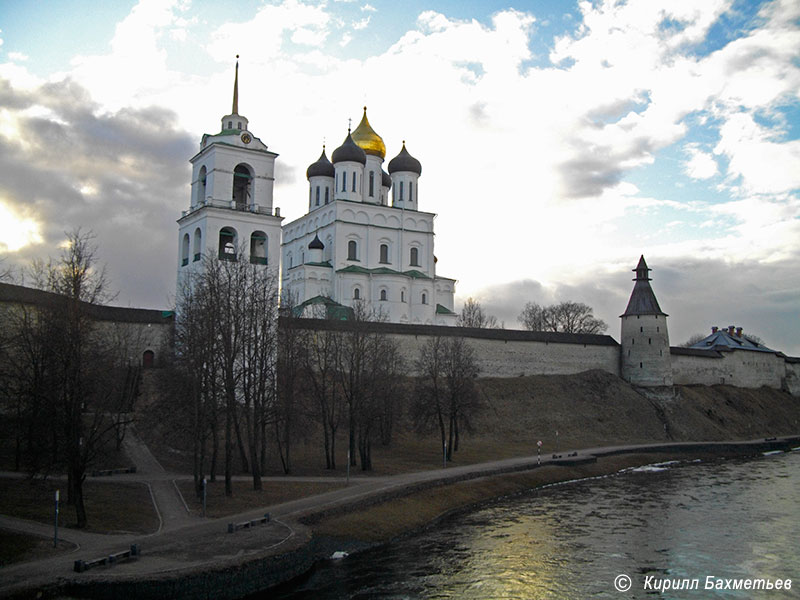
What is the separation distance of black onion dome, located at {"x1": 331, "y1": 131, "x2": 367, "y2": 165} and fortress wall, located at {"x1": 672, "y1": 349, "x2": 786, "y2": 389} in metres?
28.8

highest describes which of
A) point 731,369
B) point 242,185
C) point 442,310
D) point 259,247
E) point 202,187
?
point 242,185

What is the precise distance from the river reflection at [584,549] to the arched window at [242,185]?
2139 cm

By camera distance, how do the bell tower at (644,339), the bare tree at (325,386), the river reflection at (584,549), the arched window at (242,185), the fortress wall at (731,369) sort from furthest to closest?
1. the fortress wall at (731,369)
2. the bell tower at (644,339)
3. the arched window at (242,185)
4. the bare tree at (325,386)
5. the river reflection at (584,549)

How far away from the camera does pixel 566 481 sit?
105 feet

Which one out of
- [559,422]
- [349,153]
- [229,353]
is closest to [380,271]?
[349,153]

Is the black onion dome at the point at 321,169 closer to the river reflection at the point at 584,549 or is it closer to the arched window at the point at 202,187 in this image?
the arched window at the point at 202,187

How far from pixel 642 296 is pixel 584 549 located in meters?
38.9

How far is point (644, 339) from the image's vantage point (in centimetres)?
5441

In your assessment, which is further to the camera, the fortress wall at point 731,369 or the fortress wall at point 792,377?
the fortress wall at point 792,377

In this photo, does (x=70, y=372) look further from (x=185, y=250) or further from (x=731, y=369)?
(x=731, y=369)

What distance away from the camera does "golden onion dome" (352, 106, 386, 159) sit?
59812 millimetres

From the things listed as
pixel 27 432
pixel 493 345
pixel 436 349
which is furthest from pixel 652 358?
pixel 27 432

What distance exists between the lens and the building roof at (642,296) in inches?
2151

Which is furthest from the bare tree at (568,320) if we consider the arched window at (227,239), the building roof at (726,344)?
the arched window at (227,239)
